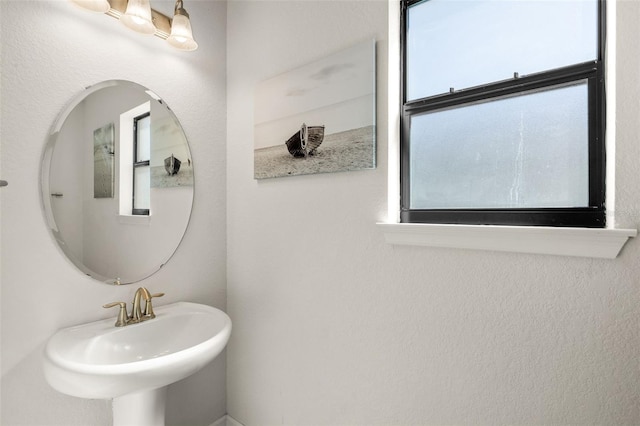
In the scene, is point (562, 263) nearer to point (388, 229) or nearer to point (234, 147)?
point (388, 229)

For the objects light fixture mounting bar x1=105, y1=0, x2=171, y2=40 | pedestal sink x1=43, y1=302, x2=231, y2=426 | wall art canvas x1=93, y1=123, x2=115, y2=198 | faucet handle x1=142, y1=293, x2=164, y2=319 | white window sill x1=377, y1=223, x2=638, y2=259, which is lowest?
pedestal sink x1=43, y1=302, x2=231, y2=426

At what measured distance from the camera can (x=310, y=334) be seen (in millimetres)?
1420

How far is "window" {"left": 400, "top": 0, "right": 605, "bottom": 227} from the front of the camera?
893 mm

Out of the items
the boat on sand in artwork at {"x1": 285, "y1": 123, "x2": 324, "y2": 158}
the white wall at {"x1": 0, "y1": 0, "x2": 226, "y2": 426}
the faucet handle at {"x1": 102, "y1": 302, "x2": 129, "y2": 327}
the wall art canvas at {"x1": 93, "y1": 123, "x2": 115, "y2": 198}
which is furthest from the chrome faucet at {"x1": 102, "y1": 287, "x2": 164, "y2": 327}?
the boat on sand in artwork at {"x1": 285, "y1": 123, "x2": 324, "y2": 158}

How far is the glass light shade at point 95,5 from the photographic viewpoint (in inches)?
46.5

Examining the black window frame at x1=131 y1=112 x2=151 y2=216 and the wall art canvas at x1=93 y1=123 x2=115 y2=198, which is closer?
the wall art canvas at x1=93 y1=123 x2=115 y2=198

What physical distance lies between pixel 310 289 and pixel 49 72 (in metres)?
1.30

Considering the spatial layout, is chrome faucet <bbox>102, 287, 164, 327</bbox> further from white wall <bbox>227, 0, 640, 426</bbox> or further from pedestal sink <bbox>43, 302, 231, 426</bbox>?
white wall <bbox>227, 0, 640, 426</bbox>

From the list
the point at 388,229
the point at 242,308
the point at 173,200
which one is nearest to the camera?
the point at 388,229

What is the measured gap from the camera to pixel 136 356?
130 centimetres


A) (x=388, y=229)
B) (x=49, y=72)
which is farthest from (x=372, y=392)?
(x=49, y=72)

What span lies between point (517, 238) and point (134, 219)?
58.8 inches

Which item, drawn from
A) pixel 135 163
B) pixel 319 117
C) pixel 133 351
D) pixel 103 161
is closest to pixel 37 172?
pixel 103 161

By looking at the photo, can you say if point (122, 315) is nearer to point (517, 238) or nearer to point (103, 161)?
point (103, 161)
